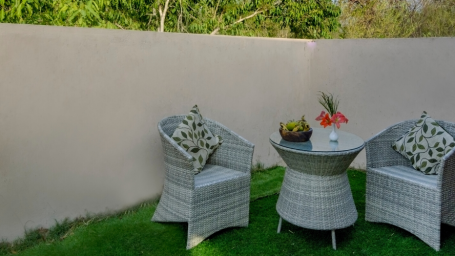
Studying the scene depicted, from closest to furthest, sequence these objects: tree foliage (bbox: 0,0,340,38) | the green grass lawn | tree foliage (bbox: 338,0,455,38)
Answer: the green grass lawn, tree foliage (bbox: 0,0,340,38), tree foliage (bbox: 338,0,455,38)

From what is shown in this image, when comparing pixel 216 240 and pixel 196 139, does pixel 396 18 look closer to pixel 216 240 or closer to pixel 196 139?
pixel 196 139

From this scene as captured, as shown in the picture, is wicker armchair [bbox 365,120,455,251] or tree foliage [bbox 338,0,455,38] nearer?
wicker armchair [bbox 365,120,455,251]

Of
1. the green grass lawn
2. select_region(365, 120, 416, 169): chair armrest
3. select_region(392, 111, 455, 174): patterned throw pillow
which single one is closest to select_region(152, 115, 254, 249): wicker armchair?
the green grass lawn

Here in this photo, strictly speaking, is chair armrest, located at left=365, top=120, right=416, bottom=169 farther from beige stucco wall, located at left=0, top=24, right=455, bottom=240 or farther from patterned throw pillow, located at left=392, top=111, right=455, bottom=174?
beige stucco wall, located at left=0, top=24, right=455, bottom=240

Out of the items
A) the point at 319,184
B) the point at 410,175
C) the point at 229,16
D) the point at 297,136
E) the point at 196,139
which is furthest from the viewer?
the point at 229,16

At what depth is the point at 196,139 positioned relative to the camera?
297cm

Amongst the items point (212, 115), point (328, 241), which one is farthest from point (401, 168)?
point (212, 115)

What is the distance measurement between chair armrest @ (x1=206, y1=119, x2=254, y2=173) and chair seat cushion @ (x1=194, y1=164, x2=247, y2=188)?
0.18 ft

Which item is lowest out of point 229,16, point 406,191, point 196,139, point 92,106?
point 406,191

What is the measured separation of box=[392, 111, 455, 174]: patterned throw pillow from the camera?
2.77 m

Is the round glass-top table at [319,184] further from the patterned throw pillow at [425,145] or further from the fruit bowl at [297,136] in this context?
the patterned throw pillow at [425,145]

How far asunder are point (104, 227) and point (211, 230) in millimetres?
885

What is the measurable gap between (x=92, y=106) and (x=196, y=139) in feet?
2.83

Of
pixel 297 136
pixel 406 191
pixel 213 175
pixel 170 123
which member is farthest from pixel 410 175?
pixel 170 123
